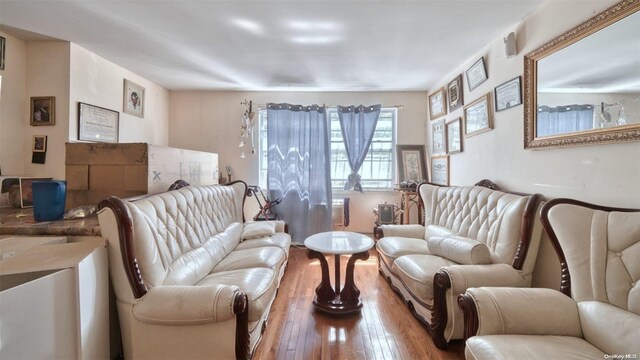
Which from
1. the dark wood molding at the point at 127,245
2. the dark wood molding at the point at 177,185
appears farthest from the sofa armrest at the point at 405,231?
the dark wood molding at the point at 127,245

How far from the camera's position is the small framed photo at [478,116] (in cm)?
238

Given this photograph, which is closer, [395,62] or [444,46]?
[444,46]

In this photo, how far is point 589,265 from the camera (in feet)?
4.13

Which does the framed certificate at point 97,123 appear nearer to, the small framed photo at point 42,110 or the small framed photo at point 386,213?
the small framed photo at point 42,110

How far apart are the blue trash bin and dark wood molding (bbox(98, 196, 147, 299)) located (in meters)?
0.50

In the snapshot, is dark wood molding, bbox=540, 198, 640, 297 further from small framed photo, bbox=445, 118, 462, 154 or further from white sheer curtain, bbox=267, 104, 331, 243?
white sheer curtain, bbox=267, 104, 331, 243

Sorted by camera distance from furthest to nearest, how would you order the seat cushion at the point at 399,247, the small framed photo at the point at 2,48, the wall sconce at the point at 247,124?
1. the wall sconce at the point at 247,124
2. the seat cushion at the point at 399,247
3. the small framed photo at the point at 2,48

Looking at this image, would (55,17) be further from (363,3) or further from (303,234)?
(303,234)

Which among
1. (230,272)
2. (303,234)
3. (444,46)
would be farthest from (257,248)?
(444,46)

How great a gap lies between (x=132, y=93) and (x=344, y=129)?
285 cm

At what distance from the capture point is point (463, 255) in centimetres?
180

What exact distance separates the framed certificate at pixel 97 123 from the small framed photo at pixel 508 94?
3961 mm

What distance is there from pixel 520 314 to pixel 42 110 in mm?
3939

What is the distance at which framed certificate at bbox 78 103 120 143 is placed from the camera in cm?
242
